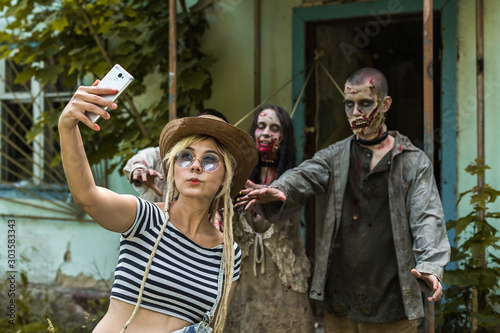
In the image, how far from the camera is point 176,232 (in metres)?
2.32

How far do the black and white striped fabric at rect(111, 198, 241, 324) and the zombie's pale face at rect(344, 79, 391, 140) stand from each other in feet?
4.84

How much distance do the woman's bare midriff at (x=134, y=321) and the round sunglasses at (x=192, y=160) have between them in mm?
576

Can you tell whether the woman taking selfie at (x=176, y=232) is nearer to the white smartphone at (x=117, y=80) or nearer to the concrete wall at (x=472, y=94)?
the white smartphone at (x=117, y=80)

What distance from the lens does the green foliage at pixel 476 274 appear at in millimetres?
4074

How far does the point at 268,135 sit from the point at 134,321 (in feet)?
5.76

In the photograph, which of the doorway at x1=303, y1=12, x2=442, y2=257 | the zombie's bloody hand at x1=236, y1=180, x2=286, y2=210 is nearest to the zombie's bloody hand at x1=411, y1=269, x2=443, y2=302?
the zombie's bloody hand at x1=236, y1=180, x2=286, y2=210

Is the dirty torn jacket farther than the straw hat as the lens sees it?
Yes

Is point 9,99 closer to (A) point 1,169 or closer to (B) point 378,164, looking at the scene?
(A) point 1,169

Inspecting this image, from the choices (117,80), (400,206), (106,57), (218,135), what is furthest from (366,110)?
(106,57)

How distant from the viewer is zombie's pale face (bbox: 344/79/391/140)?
3414 mm

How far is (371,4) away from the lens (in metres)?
5.05

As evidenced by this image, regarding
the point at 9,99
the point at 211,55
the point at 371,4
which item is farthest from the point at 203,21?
the point at 9,99

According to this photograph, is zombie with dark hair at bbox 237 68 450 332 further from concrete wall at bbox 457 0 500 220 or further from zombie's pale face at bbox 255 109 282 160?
concrete wall at bbox 457 0 500 220

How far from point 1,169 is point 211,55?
2.78 metres
